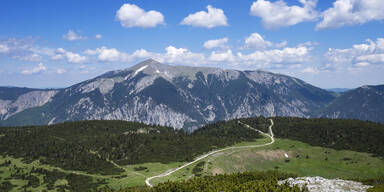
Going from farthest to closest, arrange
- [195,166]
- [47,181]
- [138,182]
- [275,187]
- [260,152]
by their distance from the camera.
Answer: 1. [260,152]
2. [195,166]
3. [47,181]
4. [138,182]
5. [275,187]

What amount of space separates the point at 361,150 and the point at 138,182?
→ 157 metres

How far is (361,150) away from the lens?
19388 cm

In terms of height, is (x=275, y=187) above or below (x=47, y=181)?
above

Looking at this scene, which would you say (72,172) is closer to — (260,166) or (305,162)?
(260,166)

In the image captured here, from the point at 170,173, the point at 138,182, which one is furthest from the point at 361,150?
the point at 138,182

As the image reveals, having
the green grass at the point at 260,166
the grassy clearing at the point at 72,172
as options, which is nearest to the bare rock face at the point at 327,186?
the green grass at the point at 260,166

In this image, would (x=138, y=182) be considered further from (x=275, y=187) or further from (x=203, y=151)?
(x=275, y=187)

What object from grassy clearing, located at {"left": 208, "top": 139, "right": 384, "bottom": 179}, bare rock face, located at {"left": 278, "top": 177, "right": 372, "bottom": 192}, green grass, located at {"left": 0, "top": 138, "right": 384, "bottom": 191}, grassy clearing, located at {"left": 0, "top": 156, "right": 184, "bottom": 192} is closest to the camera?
bare rock face, located at {"left": 278, "top": 177, "right": 372, "bottom": 192}

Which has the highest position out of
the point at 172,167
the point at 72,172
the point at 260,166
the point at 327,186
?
the point at 327,186

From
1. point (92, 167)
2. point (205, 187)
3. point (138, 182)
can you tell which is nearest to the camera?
point (205, 187)

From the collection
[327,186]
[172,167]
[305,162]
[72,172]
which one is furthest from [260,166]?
[327,186]

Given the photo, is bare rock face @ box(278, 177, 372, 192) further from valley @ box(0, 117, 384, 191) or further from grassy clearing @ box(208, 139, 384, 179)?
grassy clearing @ box(208, 139, 384, 179)

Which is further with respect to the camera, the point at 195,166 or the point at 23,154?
A: the point at 23,154

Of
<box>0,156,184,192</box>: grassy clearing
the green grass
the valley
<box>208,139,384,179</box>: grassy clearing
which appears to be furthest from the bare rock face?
<box>208,139,384,179</box>: grassy clearing
